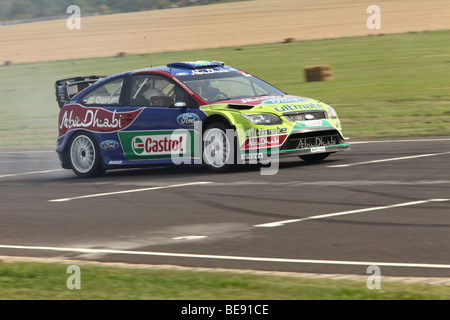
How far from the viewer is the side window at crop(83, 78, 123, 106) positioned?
45.9ft

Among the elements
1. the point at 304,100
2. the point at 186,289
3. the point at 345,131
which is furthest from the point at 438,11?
the point at 186,289

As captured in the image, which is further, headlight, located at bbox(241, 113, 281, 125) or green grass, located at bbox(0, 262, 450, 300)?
headlight, located at bbox(241, 113, 281, 125)

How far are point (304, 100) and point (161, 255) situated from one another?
5866 millimetres

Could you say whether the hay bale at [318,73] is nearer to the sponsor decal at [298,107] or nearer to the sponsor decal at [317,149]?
the sponsor decal at [298,107]

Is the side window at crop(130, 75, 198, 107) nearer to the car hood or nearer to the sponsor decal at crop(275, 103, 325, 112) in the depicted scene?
the car hood

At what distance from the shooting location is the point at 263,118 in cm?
1252

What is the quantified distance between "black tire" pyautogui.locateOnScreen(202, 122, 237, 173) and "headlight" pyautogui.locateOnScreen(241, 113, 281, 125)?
0.29 meters

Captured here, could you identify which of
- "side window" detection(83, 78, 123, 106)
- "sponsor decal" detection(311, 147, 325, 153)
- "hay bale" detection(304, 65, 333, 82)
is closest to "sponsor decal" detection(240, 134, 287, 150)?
"sponsor decal" detection(311, 147, 325, 153)

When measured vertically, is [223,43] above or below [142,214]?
above

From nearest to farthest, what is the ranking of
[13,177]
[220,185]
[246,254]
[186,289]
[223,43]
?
[186,289] → [246,254] → [220,185] → [13,177] → [223,43]

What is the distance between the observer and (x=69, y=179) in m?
13.9

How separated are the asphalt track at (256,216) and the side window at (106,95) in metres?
1.15
